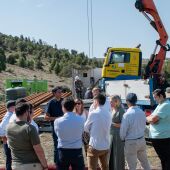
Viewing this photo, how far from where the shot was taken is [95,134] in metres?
7.51

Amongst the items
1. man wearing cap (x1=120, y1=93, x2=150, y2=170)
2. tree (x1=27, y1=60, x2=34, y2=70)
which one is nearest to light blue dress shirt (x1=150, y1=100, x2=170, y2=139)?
man wearing cap (x1=120, y1=93, x2=150, y2=170)

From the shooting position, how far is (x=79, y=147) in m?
6.97

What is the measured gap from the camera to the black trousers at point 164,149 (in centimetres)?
808

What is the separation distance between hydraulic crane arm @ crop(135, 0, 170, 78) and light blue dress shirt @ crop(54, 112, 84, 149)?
37.5ft

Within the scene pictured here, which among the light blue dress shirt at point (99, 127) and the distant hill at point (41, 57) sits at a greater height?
the distant hill at point (41, 57)

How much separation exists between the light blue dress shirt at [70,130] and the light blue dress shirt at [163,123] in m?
1.73

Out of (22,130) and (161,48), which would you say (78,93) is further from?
(22,130)

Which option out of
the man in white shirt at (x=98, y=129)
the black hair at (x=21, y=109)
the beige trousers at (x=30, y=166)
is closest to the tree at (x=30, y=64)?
the man in white shirt at (x=98, y=129)

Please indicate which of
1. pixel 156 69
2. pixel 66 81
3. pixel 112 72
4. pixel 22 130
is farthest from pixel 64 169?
pixel 66 81

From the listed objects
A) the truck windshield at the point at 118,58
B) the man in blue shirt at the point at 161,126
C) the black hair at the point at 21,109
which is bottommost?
the man in blue shirt at the point at 161,126

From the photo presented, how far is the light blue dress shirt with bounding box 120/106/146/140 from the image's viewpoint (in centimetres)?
784

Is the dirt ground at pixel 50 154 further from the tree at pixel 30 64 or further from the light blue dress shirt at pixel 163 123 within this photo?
the tree at pixel 30 64

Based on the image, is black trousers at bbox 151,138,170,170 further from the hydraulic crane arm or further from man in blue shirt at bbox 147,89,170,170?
the hydraulic crane arm

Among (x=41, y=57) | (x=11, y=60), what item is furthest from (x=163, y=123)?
(x=41, y=57)
